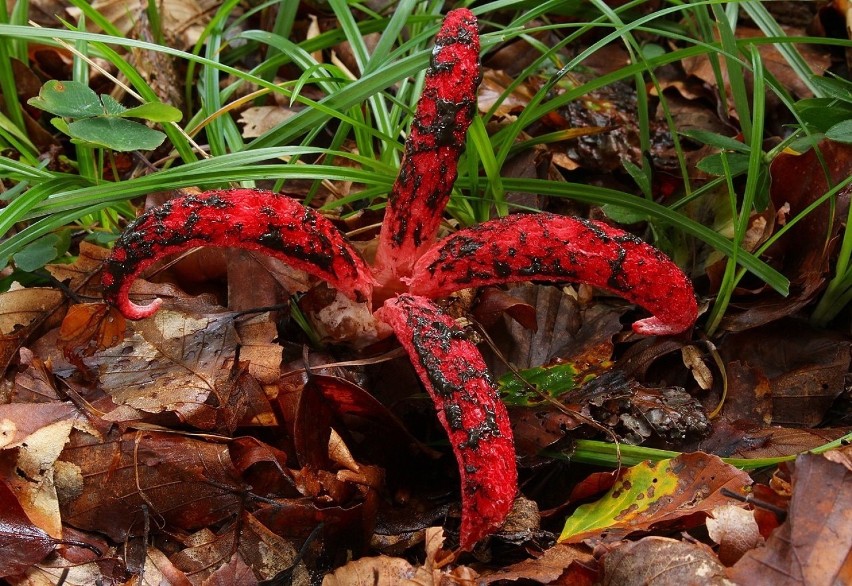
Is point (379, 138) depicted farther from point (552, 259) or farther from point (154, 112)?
point (552, 259)

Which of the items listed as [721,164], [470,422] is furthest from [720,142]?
[470,422]

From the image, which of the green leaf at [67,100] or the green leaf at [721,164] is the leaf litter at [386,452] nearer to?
the green leaf at [721,164]

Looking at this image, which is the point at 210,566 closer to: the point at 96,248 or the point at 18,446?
the point at 18,446

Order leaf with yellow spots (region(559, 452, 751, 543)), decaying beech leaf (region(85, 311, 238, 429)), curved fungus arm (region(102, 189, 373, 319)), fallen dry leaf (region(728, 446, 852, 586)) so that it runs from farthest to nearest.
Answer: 1. decaying beech leaf (region(85, 311, 238, 429))
2. curved fungus arm (region(102, 189, 373, 319))
3. leaf with yellow spots (region(559, 452, 751, 543))
4. fallen dry leaf (region(728, 446, 852, 586))

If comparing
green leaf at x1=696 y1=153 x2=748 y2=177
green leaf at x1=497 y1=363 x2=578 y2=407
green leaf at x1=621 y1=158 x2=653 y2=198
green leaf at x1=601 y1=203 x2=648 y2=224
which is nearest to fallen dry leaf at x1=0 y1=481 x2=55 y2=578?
green leaf at x1=497 y1=363 x2=578 y2=407

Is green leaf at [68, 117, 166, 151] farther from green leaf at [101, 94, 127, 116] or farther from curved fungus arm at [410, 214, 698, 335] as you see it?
curved fungus arm at [410, 214, 698, 335]

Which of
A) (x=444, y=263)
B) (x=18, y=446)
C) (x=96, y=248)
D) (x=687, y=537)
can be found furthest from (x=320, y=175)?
(x=687, y=537)

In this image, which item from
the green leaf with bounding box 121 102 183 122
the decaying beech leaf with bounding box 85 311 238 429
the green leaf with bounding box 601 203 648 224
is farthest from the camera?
the green leaf with bounding box 601 203 648 224
